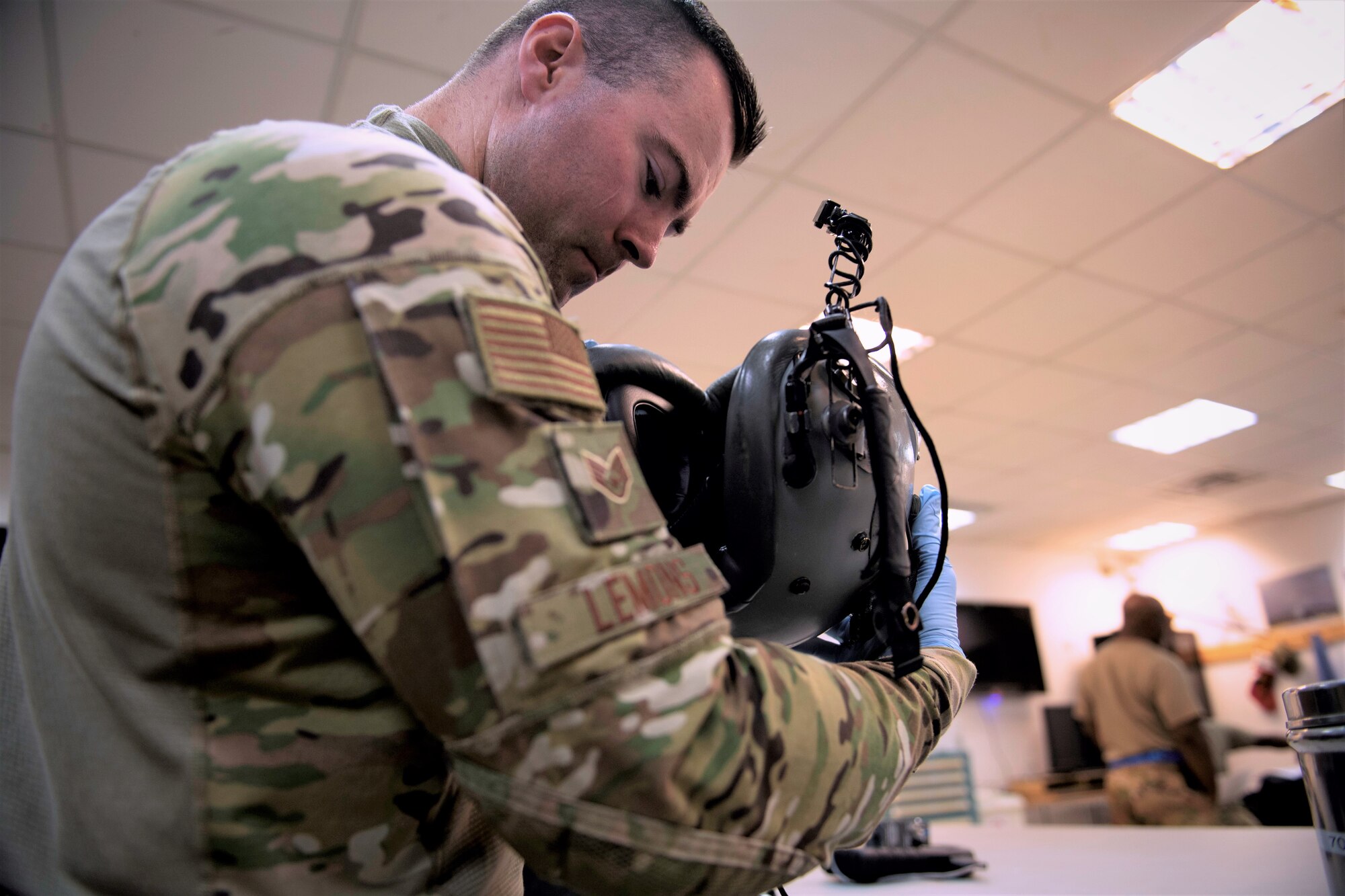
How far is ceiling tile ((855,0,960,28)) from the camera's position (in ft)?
6.27

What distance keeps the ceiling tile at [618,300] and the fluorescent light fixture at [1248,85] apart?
152 cm

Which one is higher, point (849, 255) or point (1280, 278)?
point (1280, 278)

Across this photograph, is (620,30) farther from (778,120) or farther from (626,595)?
(778,120)

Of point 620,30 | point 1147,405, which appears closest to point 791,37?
point 620,30

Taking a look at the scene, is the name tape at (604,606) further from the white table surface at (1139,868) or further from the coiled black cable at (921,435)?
the white table surface at (1139,868)

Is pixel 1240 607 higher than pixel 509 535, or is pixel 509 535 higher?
pixel 1240 607

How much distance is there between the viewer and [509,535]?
0.36 meters

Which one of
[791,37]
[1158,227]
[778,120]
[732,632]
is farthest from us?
[1158,227]

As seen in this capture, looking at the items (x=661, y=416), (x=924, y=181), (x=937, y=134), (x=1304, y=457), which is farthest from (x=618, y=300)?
(x=1304, y=457)

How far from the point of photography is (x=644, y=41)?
875 millimetres

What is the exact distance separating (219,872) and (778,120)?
217 cm

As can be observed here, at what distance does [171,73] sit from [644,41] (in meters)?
1.63

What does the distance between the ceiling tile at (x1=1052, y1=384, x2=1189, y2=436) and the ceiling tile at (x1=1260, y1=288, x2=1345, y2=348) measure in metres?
0.62

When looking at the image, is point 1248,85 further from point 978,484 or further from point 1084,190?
point 978,484
